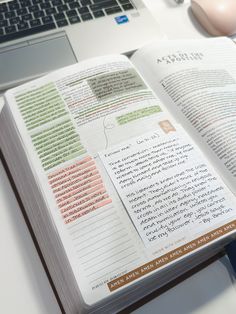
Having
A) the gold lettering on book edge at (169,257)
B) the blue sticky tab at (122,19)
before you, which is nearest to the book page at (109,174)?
the gold lettering on book edge at (169,257)

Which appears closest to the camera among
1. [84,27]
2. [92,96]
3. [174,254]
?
[174,254]

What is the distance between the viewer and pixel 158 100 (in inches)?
18.6

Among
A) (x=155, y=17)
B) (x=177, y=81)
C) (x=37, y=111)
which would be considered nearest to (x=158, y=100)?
(x=177, y=81)

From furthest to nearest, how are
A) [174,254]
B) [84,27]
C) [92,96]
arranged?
1. [84,27]
2. [92,96]
3. [174,254]

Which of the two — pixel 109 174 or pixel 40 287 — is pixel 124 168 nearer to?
pixel 109 174

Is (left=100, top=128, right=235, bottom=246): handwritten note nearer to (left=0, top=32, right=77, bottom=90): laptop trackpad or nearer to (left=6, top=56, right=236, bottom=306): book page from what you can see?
(left=6, top=56, right=236, bottom=306): book page

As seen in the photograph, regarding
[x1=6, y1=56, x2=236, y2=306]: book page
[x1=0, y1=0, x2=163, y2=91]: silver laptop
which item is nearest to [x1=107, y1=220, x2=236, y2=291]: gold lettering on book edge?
[x1=6, y1=56, x2=236, y2=306]: book page

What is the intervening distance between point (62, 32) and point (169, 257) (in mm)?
387

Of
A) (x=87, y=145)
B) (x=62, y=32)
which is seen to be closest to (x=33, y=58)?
(x=62, y=32)

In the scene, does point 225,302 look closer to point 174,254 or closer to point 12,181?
point 174,254

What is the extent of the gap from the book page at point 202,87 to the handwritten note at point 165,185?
0.03 meters

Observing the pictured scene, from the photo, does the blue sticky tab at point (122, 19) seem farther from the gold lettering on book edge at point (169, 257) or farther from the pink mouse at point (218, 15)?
the gold lettering on book edge at point (169, 257)

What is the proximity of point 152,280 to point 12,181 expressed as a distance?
0.70ft

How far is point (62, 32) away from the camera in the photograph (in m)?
0.59
